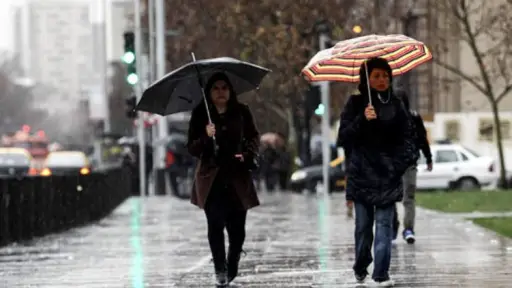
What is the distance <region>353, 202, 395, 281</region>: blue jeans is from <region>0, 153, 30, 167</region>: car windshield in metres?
39.8

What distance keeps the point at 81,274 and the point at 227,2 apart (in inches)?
1216

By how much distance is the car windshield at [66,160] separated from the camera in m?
52.4

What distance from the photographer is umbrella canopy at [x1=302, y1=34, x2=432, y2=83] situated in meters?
11.3

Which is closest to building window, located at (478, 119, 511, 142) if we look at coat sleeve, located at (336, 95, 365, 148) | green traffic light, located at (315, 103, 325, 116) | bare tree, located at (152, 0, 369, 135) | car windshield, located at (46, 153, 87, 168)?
bare tree, located at (152, 0, 369, 135)

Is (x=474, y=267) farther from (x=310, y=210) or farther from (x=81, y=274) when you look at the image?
(x=310, y=210)

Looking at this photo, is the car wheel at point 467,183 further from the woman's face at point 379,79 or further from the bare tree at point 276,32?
the woman's face at point 379,79

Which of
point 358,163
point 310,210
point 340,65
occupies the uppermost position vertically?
point 340,65

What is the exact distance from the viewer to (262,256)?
14352mm

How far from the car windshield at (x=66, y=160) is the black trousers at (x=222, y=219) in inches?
1607

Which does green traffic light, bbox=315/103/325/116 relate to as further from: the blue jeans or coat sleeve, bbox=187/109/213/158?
the blue jeans

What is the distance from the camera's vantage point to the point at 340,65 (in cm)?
1210

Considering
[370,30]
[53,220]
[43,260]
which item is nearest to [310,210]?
[53,220]

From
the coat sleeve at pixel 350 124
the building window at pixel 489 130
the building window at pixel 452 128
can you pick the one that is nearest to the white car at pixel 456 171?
the building window at pixel 489 130

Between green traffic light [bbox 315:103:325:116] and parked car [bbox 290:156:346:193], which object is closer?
green traffic light [bbox 315:103:325:116]
